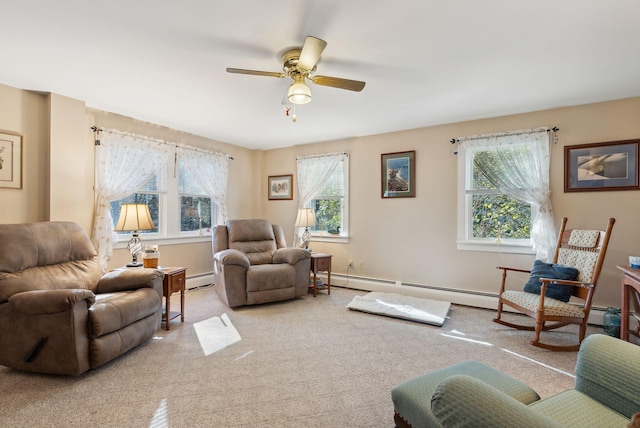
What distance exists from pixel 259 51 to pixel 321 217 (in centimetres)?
320

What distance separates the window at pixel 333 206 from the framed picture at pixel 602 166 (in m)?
2.78

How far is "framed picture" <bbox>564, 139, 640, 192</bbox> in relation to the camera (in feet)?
10.2

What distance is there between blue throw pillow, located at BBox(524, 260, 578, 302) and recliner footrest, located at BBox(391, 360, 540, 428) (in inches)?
73.3

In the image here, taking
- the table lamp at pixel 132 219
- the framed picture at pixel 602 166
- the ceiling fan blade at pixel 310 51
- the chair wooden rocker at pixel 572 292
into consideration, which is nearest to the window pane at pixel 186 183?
the table lamp at pixel 132 219

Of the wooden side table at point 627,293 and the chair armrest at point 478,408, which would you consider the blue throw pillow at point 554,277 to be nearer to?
the wooden side table at point 627,293

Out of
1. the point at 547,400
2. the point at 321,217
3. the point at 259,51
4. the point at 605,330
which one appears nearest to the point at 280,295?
the point at 321,217

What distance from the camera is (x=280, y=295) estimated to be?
3.90 m

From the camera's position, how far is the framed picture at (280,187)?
213 inches

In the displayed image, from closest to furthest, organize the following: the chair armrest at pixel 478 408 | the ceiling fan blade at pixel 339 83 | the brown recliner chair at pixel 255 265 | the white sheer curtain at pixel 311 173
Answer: the chair armrest at pixel 478 408, the ceiling fan blade at pixel 339 83, the brown recliner chair at pixel 255 265, the white sheer curtain at pixel 311 173

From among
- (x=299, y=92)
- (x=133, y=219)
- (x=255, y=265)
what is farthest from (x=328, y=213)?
(x=299, y=92)

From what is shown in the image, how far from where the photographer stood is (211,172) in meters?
4.88

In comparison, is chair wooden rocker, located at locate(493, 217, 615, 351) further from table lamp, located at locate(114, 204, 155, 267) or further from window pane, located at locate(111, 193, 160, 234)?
window pane, located at locate(111, 193, 160, 234)

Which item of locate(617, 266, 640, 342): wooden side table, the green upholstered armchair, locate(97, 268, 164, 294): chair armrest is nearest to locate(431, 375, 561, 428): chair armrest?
the green upholstered armchair

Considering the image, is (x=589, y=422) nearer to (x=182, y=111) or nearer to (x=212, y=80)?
(x=212, y=80)
